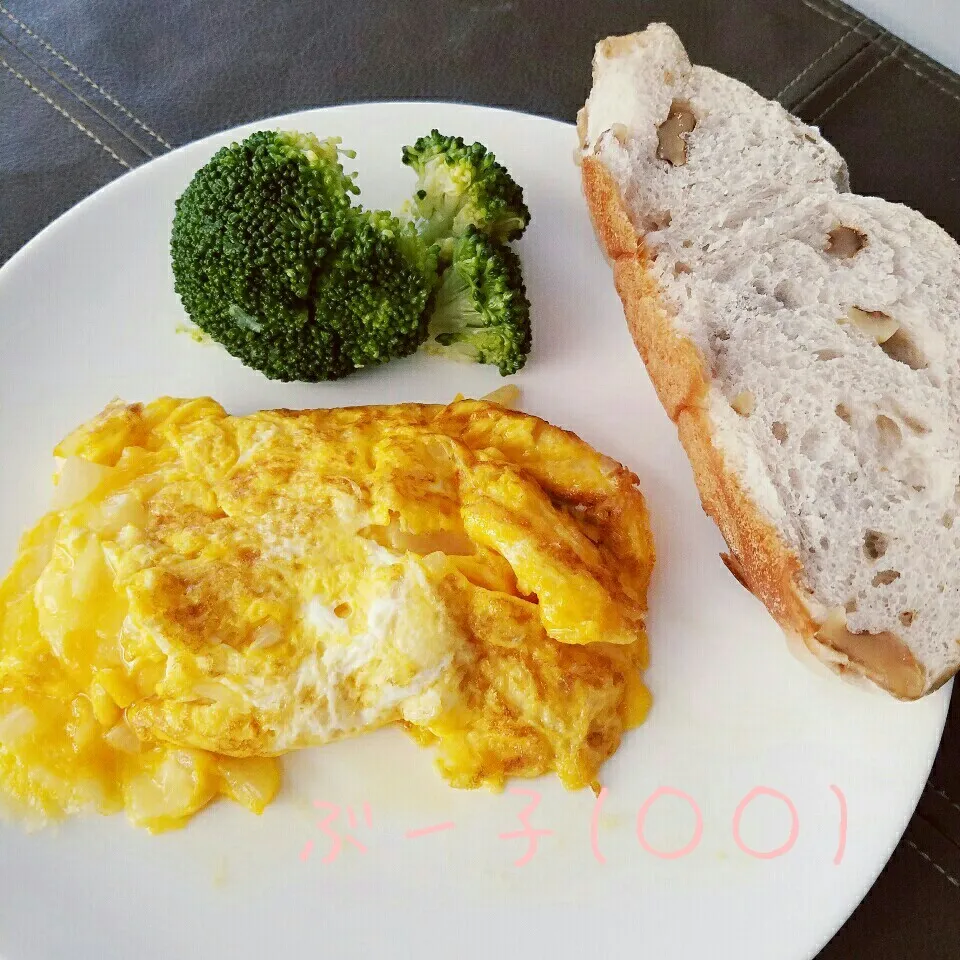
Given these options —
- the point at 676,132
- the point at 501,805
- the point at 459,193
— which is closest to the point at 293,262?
the point at 459,193

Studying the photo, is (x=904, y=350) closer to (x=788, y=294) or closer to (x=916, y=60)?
(x=788, y=294)

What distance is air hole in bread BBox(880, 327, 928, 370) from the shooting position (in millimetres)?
2572

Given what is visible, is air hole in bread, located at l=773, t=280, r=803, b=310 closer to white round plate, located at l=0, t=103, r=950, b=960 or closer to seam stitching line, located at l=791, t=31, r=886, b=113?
white round plate, located at l=0, t=103, r=950, b=960

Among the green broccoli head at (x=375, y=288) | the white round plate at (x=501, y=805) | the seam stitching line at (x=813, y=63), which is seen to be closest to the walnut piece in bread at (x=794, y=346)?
the white round plate at (x=501, y=805)

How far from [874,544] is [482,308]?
1244 millimetres

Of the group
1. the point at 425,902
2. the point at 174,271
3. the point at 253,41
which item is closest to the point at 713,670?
the point at 425,902

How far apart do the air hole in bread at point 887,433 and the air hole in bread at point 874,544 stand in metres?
0.24

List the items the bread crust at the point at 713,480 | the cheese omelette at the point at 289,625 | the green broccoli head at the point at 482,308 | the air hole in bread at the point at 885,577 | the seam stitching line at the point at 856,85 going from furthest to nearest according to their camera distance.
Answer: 1. the seam stitching line at the point at 856,85
2. the green broccoli head at the point at 482,308
3. the air hole in bread at the point at 885,577
4. the bread crust at the point at 713,480
5. the cheese omelette at the point at 289,625

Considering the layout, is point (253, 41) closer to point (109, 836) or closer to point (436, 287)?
point (436, 287)

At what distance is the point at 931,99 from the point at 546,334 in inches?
83.3

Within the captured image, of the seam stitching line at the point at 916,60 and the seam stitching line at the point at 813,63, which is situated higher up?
the seam stitching line at the point at 916,60

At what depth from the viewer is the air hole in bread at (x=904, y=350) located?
2572 mm

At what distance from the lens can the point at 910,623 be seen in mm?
2371

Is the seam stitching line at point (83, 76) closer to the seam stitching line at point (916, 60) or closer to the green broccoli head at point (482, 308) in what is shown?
the green broccoli head at point (482, 308)
